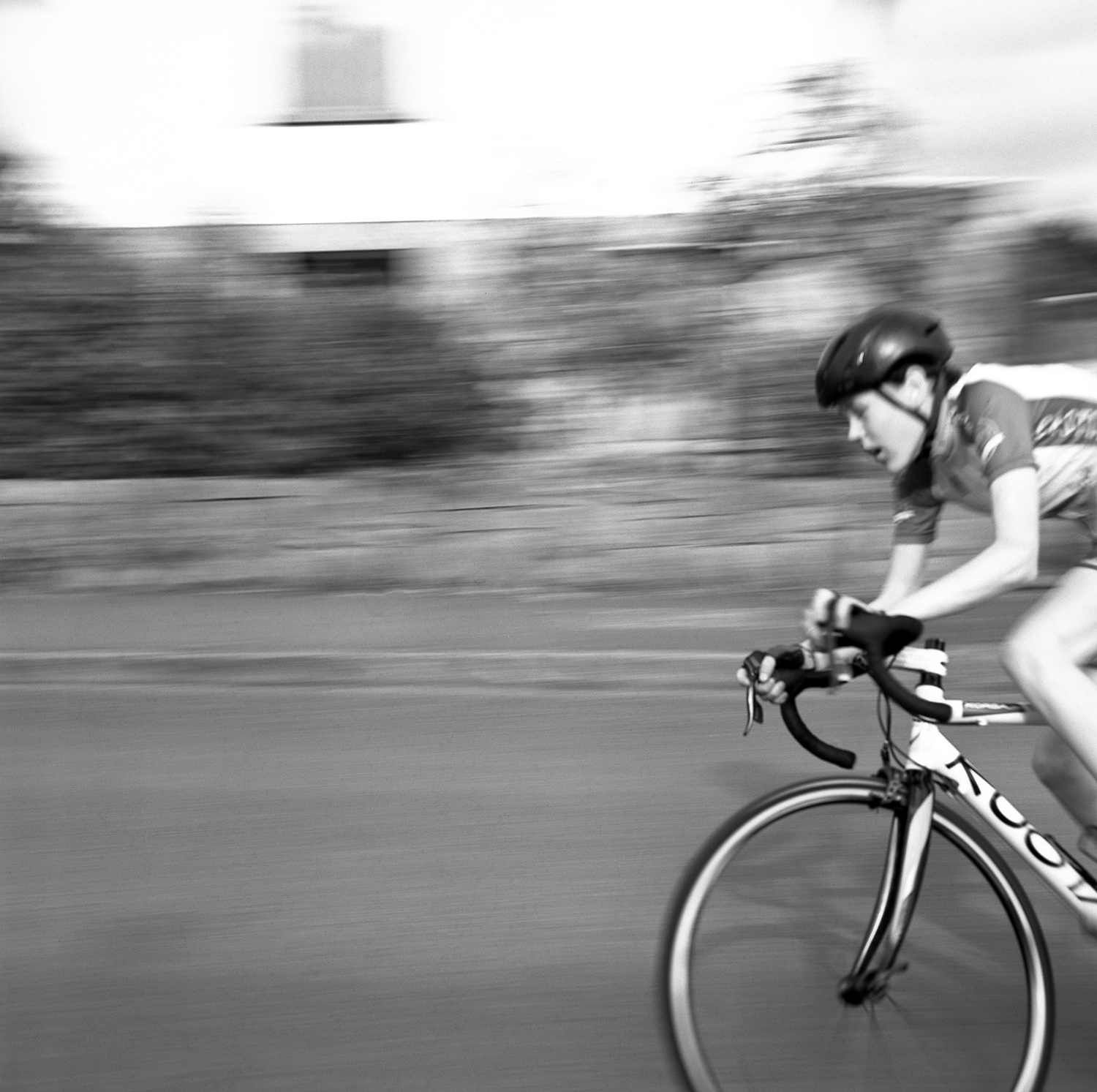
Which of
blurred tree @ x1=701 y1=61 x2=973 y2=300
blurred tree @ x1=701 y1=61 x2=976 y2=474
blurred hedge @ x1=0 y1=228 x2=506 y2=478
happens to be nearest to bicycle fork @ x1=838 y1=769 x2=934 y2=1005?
blurred tree @ x1=701 y1=61 x2=976 y2=474

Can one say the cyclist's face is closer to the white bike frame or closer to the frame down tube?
the white bike frame

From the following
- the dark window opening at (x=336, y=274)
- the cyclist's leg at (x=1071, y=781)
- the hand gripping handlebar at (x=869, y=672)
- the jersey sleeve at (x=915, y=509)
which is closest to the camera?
the hand gripping handlebar at (x=869, y=672)

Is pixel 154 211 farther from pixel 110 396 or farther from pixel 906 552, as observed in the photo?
pixel 906 552

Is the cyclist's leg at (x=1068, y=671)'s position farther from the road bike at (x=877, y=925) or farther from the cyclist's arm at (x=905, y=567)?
the cyclist's arm at (x=905, y=567)

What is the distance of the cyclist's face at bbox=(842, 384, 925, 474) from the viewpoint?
301cm

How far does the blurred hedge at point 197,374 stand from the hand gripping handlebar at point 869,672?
23.7 ft

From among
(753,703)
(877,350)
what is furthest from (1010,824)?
(877,350)

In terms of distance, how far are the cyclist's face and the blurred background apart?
1377 millimetres

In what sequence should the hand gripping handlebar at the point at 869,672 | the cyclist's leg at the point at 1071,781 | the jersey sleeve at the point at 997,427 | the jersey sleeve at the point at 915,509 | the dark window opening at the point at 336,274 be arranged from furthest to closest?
the dark window opening at the point at 336,274, the jersey sleeve at the point at 915,509, the cyclist's leg at the point at 1071,781, the jersey sleeve at the point at 997,427, the hand gripping handlebar at the point at 869,672

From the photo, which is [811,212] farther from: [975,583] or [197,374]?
[975,583]

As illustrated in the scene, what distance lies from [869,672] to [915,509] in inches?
27.2

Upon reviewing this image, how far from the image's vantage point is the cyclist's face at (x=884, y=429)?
3.01 m

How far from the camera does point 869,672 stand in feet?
8.91

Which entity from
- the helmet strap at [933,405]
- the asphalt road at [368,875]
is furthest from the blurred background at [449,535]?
the helmet strap at [933,405]
